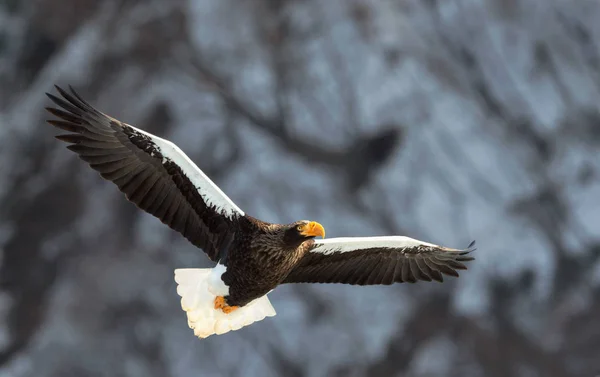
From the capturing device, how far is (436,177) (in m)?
11.9

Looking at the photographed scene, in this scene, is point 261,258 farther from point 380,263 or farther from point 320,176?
point 320,176

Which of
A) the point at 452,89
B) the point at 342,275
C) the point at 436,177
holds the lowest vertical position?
the point at 342,275

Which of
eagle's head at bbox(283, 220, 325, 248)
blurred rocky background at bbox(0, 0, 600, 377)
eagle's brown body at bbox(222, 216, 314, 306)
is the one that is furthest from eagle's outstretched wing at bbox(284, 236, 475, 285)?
blurred rocky background at bbox(0, 0, 600, 377)

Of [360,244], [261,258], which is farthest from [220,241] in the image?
[360,244]

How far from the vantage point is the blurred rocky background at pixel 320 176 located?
37.3 feet

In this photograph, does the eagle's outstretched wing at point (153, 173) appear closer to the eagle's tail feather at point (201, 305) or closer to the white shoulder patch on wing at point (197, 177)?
the white shoulder patch on wing at point (197, 177)

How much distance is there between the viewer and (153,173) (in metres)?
5.92

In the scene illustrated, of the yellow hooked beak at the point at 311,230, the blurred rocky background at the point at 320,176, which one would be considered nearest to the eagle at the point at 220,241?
the yellow hooked beak at the point at 311,230

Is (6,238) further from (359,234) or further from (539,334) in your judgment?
(539,334)

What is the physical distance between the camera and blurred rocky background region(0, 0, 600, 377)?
37.3 feet

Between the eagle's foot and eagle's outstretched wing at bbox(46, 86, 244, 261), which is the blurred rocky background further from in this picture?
eagle's outstretched wing at bbox(46, 86, 244, 261)

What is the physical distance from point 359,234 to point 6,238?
443 cm

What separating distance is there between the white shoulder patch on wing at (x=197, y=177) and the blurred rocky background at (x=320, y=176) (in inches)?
210

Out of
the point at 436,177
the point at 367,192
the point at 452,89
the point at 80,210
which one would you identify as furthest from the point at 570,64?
the point at 80,210
